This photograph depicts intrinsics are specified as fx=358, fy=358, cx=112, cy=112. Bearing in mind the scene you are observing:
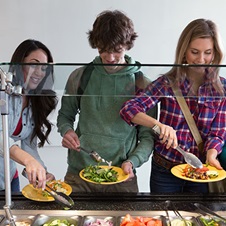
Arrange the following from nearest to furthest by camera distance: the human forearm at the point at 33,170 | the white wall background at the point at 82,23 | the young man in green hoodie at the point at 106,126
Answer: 1. the human forearm at the point at 33,170
2. the young man in green hoodie at the point at 106,126
3. the white wall background at the point at 82,23

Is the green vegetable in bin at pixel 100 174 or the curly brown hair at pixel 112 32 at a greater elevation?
the curly brown hair at pixel 112 32

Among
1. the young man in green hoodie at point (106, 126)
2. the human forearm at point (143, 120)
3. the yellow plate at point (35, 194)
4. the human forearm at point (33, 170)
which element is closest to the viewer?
the human forearm at point (33, 170)

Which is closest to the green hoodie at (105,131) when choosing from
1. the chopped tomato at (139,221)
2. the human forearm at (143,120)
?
the human forearm at (143,120)

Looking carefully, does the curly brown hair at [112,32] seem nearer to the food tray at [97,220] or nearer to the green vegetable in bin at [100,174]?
the green vegetable in bin at [100,174]

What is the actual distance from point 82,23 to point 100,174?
1.86 metres

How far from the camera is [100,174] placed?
1.46 meters

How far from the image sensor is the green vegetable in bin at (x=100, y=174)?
1430mm

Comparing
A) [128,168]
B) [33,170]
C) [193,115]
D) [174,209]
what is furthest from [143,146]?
[33,170]

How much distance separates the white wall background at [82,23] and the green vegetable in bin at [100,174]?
1465mm

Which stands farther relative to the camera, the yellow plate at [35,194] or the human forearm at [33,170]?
the yellow plate at [35,194]

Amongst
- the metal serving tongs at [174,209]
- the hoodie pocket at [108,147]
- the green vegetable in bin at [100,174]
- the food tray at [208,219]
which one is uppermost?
the hoodie pocket at [108,147]

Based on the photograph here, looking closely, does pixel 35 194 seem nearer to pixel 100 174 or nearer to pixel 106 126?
pixel 100 174

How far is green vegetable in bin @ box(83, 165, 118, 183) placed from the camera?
1430 millimetres

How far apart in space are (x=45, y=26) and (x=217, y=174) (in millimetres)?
2077
